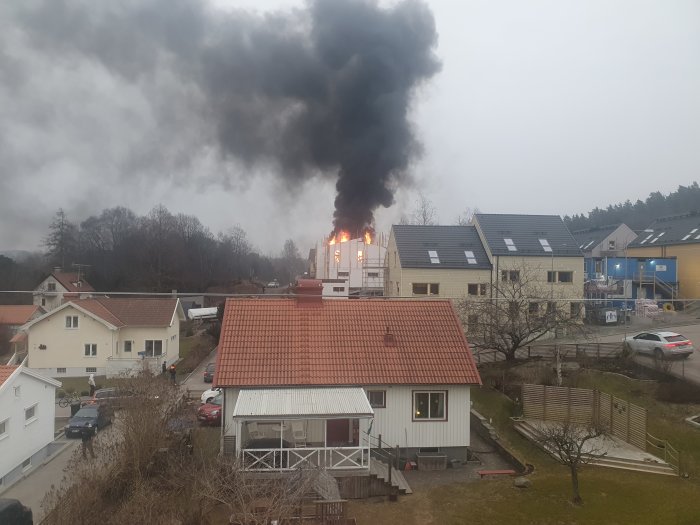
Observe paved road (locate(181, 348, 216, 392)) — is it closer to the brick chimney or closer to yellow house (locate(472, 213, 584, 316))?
the brick chimney

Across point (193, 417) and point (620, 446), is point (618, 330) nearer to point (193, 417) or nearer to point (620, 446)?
point (620, 446)

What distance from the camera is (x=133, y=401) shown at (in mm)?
11047

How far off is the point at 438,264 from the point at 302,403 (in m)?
19.7

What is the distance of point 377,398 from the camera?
13.2 meters

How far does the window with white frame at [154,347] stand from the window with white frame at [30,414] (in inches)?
510

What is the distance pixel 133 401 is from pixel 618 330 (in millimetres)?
26040

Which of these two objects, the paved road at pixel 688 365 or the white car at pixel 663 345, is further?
the white car at pixel 663 345

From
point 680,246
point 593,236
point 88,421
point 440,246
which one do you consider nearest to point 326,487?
point 88,421

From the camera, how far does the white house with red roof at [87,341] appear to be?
26719 millimetres

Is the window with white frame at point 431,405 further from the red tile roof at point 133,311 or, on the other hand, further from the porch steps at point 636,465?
the red tile roof at point 133,311

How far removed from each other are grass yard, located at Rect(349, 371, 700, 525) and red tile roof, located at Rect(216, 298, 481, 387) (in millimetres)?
2856

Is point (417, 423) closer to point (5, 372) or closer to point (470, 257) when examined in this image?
point (5, 372)

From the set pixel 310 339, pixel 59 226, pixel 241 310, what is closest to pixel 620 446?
pixel 310 339

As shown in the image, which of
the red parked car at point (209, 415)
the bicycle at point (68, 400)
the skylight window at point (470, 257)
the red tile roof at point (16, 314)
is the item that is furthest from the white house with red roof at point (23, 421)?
the skylight window at point (470, 257)
